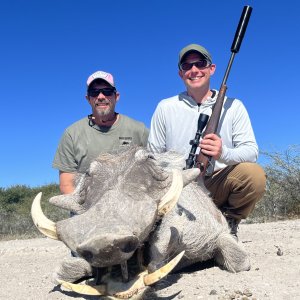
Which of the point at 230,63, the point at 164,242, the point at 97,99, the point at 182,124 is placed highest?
the point at 230,63

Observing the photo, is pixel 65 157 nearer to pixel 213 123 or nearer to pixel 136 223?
pixel 213 123

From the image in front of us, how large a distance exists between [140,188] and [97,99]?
9.07 feet

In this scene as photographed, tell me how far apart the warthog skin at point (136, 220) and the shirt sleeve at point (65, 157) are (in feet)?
5.85

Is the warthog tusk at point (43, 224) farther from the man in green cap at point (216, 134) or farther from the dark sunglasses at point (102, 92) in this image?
the dark sunglasses at point (102, 92)

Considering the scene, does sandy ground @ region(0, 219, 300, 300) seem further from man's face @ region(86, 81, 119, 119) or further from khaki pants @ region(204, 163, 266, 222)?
man's face @ region(86, 81, 119, 119)

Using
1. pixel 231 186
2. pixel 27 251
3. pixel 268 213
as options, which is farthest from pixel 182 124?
pixel 268 213

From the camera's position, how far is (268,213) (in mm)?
8953

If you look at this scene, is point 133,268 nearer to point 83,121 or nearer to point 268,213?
point 83,121

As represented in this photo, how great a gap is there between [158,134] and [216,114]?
77cm

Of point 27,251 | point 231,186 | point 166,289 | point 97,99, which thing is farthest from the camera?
point 27,251

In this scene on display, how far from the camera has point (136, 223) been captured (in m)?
2.44

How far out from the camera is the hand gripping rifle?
433cm

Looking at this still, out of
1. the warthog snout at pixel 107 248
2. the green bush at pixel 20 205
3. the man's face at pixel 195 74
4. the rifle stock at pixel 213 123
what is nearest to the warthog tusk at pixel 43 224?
the warthog snout at pixel 107 248

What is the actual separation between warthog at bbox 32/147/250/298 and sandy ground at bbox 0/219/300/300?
0.57 feet
